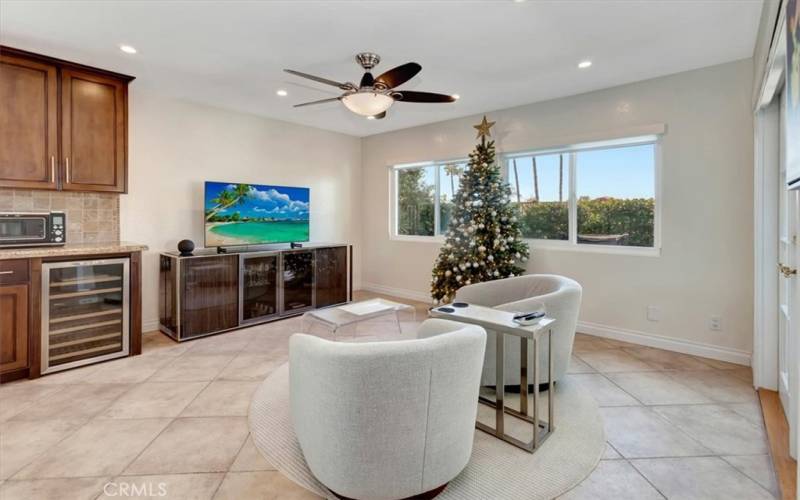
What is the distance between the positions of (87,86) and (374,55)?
2.63m

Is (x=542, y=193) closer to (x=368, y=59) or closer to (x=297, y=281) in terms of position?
(x=368, y=59)

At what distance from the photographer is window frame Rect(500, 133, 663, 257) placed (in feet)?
12.7

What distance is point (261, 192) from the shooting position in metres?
4.90

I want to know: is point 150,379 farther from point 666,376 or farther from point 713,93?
point 713,93

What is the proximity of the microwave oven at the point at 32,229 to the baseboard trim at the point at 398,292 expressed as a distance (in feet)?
13.4

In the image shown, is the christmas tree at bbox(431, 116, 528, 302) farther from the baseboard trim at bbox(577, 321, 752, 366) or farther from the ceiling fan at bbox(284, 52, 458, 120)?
the ceiling fan at bbox(284, 52, 458, 120)

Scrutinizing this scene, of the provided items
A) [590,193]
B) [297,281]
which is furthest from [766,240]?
[297,281]

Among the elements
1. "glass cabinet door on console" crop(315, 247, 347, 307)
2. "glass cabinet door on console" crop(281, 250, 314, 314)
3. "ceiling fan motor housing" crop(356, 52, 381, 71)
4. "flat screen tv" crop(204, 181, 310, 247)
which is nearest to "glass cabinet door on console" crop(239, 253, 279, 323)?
"glass cabinet door on console" crop(281, 250, 314, 314)

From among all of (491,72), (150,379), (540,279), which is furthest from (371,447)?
(491,72)

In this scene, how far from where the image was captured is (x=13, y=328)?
2.98m

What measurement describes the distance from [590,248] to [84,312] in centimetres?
497

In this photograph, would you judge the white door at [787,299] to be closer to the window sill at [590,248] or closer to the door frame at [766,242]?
the door frame at [766,242]

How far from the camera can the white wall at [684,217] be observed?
3.42 metres

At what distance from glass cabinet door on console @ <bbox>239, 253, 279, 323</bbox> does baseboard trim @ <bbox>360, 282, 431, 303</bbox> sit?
79.1 inches
